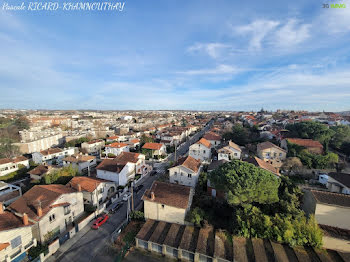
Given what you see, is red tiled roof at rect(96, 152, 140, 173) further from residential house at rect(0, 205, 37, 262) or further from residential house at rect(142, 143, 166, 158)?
residential house at rect(0, 205, 37, 262)

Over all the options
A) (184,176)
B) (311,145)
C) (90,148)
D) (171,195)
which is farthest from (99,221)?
(311,145)

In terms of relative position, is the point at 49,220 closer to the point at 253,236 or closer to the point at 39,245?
the point at 39,245

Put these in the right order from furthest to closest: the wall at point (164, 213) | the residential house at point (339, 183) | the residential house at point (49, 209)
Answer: the residential house at point (339, 183) < the wall at point (164, 213) < the residential house at point (49, 209)

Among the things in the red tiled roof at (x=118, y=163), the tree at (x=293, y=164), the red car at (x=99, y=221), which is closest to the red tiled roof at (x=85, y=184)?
the red car at (x=99, y=221)

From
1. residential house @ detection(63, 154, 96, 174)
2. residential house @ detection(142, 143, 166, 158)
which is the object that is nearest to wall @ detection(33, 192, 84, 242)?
residential house @ detection(63, 154, 96, 174)

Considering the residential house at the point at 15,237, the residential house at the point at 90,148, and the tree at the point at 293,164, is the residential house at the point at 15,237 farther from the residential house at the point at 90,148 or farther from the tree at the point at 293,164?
the tree at the point at 293,164

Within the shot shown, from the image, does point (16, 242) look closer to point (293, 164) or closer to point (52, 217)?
point (52, 217)
